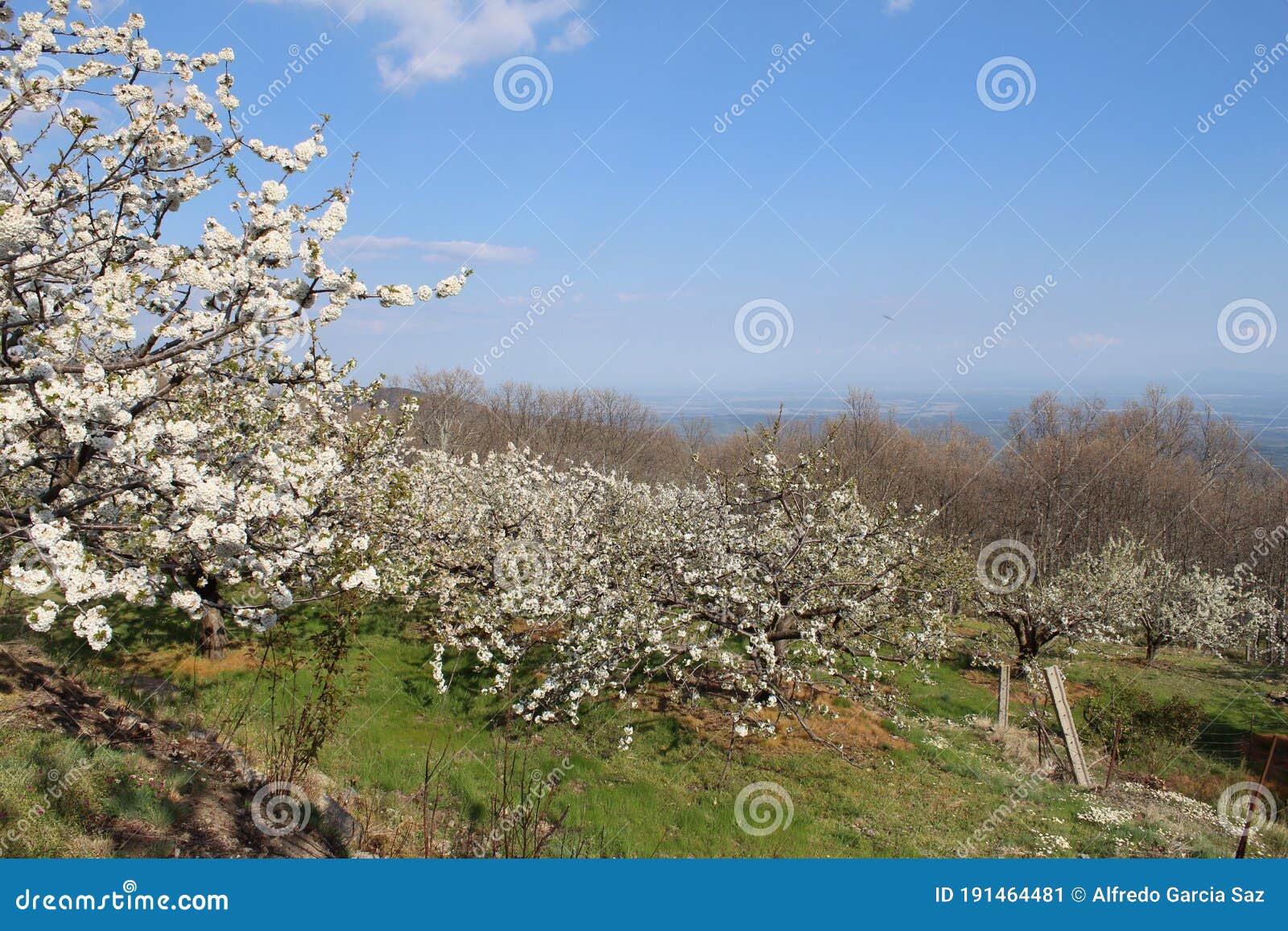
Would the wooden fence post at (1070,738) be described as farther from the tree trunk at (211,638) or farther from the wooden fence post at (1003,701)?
the tree trunk at (211,638)

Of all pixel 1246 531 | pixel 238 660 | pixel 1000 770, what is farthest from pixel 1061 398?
pixel 238 660

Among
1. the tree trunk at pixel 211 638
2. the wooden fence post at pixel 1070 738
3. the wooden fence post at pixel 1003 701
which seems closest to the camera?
the wooden fence post at pixel 1070 738

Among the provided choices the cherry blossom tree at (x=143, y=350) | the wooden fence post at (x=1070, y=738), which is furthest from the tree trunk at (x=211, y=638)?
the wooden fence post at (x=1070, y=738)

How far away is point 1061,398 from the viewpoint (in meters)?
77.1

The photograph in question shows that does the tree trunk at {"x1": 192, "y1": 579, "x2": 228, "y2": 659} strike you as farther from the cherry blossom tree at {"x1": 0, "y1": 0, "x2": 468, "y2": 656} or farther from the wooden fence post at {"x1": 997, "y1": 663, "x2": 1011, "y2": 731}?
the wooden fence post at {"x1": 997, "y1": 663, "x2": 1011, "y2": 731}

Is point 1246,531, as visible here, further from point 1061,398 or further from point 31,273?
point 31,273

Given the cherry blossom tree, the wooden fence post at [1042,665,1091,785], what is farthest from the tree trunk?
the wooden fence post at [1042,665,1091,785]

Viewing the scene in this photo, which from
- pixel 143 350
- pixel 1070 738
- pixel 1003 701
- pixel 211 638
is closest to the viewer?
pixel 143 350

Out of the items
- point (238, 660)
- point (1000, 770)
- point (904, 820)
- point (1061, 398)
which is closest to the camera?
point (904, 820)

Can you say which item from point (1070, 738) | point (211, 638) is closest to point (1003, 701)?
point (1070, 738)

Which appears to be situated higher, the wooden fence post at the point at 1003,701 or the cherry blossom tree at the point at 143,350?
the cherry blossom tree at the point at 143,350

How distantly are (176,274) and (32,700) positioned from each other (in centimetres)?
668

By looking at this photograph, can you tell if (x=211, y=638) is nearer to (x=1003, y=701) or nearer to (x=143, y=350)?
(x=143, y=350)

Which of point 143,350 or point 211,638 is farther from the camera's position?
point 211,638
